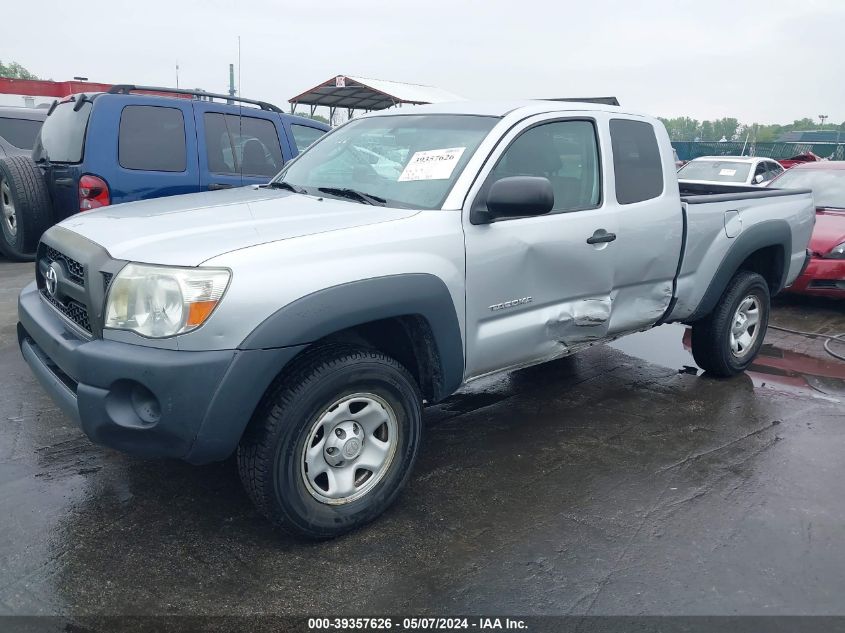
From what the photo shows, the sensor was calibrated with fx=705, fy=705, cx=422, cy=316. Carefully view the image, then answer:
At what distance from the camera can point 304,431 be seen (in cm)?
271

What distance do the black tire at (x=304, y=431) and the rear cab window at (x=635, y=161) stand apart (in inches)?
75.0

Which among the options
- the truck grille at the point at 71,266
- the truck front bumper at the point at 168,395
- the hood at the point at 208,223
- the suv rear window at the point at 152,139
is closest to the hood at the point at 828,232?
the hood at the point at 208,223

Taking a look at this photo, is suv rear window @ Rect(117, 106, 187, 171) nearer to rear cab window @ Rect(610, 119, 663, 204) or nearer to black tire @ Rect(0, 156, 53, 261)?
black tire @ Rect(0, 156, 53, 261)

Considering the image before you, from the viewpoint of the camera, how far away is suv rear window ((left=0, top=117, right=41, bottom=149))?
371 inches

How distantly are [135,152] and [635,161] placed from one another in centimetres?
420

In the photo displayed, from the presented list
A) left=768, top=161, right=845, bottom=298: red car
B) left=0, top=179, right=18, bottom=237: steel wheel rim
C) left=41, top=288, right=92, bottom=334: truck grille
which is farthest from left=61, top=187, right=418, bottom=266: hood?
left=768, top=161, right=845, bottom=298: red car

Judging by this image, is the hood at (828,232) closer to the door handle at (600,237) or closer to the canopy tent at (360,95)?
the door handle at (600,237)

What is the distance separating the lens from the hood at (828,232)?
7223 mm

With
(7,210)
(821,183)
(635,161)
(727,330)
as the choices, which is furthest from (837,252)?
(7,210)

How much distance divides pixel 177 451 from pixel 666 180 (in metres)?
3.26

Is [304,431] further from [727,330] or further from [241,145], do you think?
[241,145]

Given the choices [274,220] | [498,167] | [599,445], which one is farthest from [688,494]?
[274,220]

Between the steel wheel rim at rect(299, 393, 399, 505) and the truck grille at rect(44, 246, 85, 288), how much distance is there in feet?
3.64

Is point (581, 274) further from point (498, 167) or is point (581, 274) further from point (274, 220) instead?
point (274, 220)
